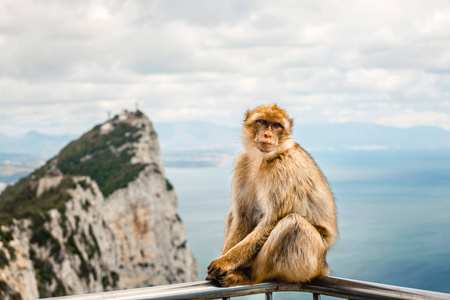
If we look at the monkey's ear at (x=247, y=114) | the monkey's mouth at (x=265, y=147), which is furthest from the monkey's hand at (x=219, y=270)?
the monkey's ear at (x=247, y=114)

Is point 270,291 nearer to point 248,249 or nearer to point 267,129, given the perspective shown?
point 248,249

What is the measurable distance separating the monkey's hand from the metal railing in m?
0.66

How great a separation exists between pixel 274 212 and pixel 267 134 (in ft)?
2.11

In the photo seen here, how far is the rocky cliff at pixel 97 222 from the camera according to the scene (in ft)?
115

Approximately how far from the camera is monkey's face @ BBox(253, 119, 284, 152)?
3947 millimetres

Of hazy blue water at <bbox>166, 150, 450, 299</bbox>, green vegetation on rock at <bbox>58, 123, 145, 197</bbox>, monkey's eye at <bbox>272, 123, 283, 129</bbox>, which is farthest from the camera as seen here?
hazy blue water at <bbox>166, 150, 450, 299</bbox>

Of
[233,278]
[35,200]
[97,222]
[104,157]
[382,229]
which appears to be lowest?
[382,229]

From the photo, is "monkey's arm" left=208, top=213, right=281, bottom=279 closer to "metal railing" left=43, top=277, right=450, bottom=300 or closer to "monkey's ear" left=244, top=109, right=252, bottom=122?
"metal railing" left=43, top=277, right=450, bottom=300

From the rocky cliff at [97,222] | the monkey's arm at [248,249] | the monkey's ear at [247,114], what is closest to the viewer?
the monkey's arm at [248,249]

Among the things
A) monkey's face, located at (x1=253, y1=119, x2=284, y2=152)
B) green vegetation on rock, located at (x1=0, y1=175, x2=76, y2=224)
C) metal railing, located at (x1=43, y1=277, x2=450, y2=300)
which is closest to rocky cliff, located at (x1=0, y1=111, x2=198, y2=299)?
green vegetation on rock, located at (x1=0, y1=175, x2=76, y2=224)

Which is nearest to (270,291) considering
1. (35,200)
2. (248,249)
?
(248,249)

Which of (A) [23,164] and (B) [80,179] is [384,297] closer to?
(B) [80,179]

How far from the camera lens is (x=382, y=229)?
97750 mm

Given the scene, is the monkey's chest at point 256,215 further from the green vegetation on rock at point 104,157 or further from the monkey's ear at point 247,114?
the green vegetation on rock at point 104,157
